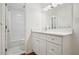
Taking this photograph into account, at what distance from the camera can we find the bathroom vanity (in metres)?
1.03

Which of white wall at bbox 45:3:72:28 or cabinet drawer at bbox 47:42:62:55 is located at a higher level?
white wall at bbox 45:3:72:28

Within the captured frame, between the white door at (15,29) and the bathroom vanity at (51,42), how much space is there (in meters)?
0.17

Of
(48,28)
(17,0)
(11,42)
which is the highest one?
(17,0)

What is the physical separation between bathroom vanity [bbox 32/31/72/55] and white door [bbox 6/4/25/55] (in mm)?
168

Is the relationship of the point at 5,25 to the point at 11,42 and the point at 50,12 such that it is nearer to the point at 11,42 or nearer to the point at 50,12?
the point at 11,42

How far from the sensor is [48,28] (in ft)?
3.64

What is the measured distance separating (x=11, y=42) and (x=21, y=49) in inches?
6.2

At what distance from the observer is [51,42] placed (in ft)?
3.54

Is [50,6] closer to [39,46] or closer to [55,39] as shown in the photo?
[55,39]

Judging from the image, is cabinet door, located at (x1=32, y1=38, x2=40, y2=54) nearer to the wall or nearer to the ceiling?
Answer: the wall

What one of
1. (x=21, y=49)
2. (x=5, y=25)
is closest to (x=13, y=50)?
(x=21, y=49)

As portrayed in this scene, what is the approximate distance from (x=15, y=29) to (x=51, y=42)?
48 centimetres

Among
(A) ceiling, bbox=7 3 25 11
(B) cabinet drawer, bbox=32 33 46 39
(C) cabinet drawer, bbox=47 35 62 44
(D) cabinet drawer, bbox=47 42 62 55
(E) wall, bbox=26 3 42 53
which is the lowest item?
(D) cabinet drawer, bbox=47 42 62 55

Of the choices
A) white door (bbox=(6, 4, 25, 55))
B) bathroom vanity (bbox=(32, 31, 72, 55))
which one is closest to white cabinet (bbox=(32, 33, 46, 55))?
bathroom vanity (bbox=(32, 31, 72, 55))
